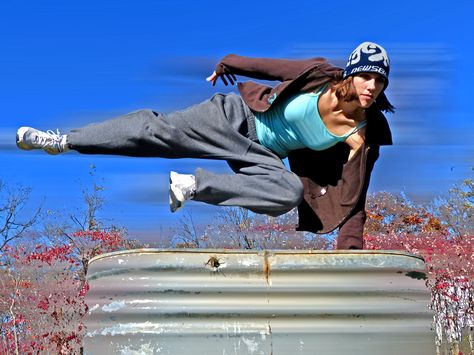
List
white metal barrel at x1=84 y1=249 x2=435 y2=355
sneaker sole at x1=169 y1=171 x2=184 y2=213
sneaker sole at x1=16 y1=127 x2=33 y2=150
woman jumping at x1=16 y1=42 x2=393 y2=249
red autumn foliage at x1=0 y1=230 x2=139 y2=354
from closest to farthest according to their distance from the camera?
white metal barrel at x1=84 y1=249 x2=435 y2=355 → sneaker sole at x1=169 y1=171 x2=184 y2=213 → woman jumping at x1=16 y1=42 x2=393 y2=249 → sneaker sole at x1=16 y1=127 x2=33 y2=150 → red autumn foliage at x1=0 y1=230 x2=139 y2=354

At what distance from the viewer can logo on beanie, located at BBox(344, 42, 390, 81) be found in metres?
2.21

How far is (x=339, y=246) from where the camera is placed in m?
2.33

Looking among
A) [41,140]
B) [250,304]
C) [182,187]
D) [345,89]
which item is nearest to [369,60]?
[345,89]

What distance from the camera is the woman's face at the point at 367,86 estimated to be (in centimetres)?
224

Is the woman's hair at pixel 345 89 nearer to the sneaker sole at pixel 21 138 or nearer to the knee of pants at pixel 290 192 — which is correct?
the knee of pants at pixel 290 192

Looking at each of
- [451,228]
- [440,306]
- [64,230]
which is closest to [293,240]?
[440,306]

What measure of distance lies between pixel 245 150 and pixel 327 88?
354mm

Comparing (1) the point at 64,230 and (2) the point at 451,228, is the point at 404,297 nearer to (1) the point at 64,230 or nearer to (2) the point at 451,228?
(1) the point at 64,230

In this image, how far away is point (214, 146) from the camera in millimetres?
2303

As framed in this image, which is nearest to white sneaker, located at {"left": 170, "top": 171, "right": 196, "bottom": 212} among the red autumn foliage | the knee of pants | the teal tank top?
the knee of pants

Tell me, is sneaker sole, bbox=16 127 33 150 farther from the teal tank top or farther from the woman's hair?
the woman's hair

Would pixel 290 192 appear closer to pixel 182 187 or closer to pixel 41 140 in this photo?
pixel 182 187

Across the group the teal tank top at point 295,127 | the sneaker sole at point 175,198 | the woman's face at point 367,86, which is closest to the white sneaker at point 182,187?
the sneaker sole at point 175,198

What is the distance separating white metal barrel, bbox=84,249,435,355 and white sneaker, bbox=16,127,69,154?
71 cm
